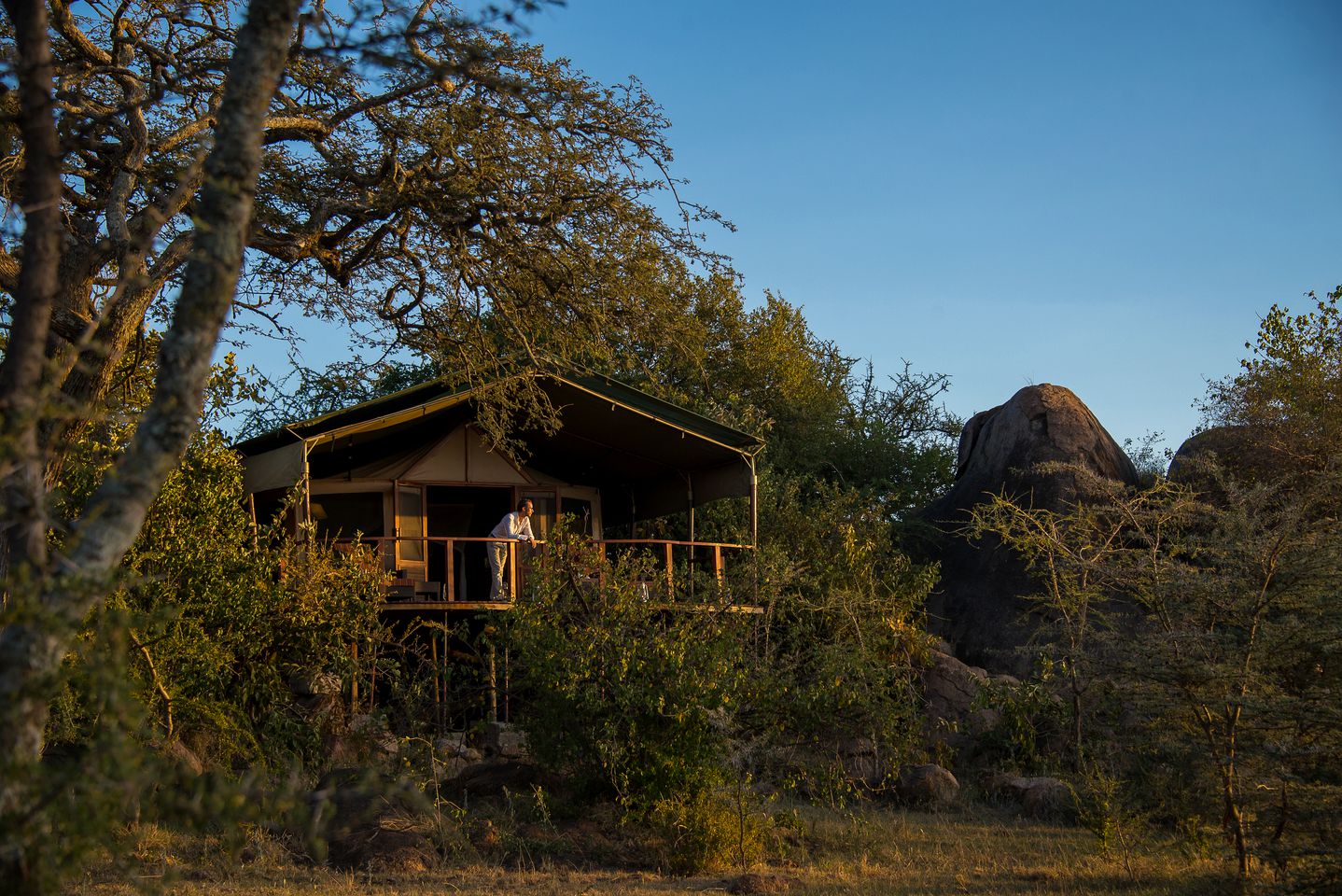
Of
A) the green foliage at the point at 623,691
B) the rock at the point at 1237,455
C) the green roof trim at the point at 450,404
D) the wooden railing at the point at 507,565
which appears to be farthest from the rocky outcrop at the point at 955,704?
the rock at the point at 1237,455

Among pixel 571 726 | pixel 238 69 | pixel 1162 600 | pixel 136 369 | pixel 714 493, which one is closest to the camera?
pixel 238 69

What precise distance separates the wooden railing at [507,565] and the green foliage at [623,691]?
1497mm

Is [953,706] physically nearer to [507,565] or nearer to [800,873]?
[507,565]

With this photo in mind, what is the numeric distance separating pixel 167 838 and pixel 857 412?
21.8 metres

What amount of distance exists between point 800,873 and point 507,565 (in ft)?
27.1

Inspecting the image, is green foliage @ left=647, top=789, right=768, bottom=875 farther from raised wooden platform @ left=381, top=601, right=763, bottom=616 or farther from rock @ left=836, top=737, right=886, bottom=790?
rock @ left=836, top=737, right=886, bottom=790

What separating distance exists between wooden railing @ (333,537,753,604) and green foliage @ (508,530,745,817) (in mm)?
1497

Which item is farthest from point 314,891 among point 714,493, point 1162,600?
point 714,493

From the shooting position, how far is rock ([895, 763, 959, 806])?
14039 mm

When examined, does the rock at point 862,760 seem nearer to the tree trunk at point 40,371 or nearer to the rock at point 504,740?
the rock at point 504,740

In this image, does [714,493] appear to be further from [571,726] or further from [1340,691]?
[1340,691]

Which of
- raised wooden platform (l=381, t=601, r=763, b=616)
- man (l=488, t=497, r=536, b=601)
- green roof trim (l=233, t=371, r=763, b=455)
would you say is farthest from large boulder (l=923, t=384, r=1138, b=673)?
man (l=488, t=497, r=536, b=601)

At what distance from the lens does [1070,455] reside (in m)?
23.9

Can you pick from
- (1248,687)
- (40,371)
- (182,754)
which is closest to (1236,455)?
(1248,687)
